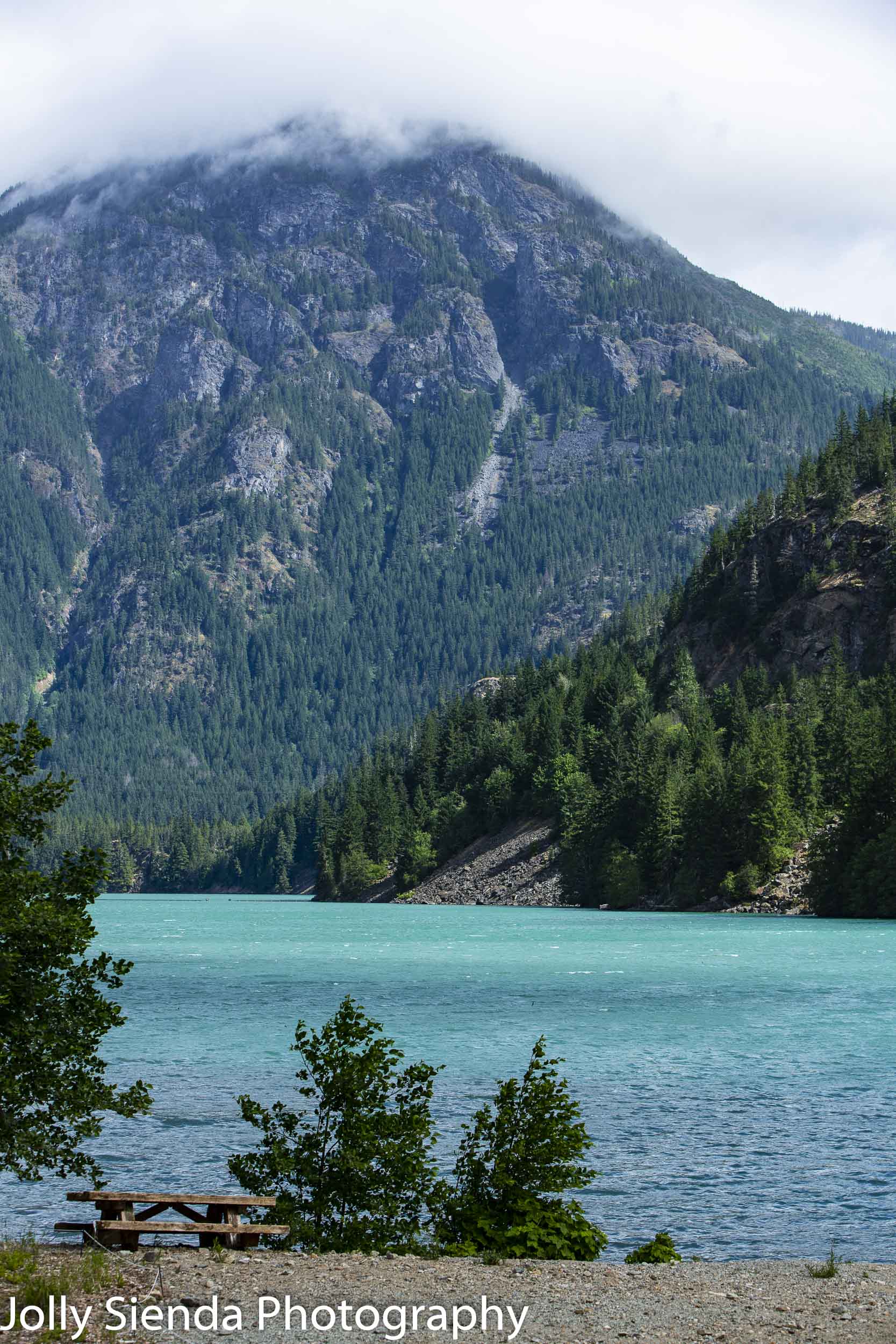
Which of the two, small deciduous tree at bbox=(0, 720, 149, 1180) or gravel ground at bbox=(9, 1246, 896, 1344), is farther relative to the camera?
small deciduous tree at bbox=(0, 720, 149, 1180)

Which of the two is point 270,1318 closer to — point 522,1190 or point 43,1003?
point 43,1003

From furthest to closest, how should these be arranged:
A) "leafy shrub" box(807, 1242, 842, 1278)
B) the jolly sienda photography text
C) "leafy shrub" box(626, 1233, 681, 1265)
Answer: "leafy shrub" box(626, 1233, 681, 1265) < "leafy shrub" box(807, 1242, 842, 1278) < the jolly sienda photography text

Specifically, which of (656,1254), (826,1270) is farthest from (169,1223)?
(826,1270)

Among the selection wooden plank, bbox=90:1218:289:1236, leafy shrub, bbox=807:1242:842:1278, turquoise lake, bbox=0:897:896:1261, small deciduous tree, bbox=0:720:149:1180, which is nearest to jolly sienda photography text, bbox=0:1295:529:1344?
wooden plank, bbox=90:1218:289:1236

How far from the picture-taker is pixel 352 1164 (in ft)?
88.1

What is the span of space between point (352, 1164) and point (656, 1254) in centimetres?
590

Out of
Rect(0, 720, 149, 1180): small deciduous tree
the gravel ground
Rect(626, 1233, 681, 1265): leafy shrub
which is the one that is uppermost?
Rect(0, 720, 149, 1180): small deciduous tree

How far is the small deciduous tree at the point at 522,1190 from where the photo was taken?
26.7m

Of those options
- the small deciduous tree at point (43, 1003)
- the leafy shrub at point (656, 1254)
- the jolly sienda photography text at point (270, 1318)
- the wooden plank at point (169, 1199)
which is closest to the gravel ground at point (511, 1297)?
the jolly sienda photography text at point (270, 1318)

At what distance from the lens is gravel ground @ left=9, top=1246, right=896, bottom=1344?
822 inches

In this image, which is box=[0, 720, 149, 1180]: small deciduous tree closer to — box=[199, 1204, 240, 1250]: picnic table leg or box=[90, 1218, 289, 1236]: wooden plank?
box=[90, 1218, 289, 1236]: wooden plank

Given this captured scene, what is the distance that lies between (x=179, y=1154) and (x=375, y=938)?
98.5m

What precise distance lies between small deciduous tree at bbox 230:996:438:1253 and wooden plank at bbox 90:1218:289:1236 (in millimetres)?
1062

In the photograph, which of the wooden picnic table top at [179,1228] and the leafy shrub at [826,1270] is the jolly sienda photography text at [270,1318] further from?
the leafy shrub at [826,1270]
